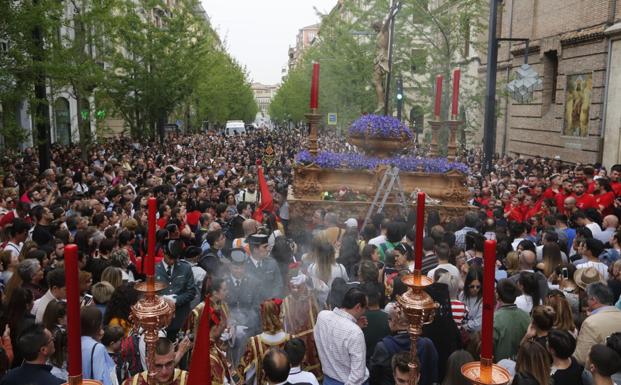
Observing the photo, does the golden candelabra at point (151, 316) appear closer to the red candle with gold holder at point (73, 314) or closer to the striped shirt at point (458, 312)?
the red candle with gold holder at point (73, 314)

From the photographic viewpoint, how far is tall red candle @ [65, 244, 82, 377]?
1832 mm

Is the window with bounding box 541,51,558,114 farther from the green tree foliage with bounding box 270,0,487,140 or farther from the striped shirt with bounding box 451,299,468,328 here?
the striped shirt with bounding box 451,299,468,328

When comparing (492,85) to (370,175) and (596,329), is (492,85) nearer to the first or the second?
(370,175)

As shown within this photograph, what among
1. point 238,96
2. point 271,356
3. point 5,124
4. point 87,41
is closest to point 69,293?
point 271,356

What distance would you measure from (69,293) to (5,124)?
570 inches

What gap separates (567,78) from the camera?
76.6 ft

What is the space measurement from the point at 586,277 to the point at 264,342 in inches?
124

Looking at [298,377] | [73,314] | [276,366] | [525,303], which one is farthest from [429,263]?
[73,314]

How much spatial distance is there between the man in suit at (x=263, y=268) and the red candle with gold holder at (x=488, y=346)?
176 inches

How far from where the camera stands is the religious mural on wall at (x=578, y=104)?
21.7 metres

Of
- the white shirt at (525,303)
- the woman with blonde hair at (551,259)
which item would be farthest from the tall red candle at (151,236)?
the woman with blonde hair at (551,259)

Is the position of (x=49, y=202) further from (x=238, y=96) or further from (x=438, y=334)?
(x=238, y=96)

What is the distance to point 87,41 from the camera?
1944 centimetres

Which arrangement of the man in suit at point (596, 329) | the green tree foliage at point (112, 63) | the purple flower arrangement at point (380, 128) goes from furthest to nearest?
the green tree foliage at point (112, 63) → the purple flower arrangement at point (380, 128) → the man in suit at point (596, 329)
